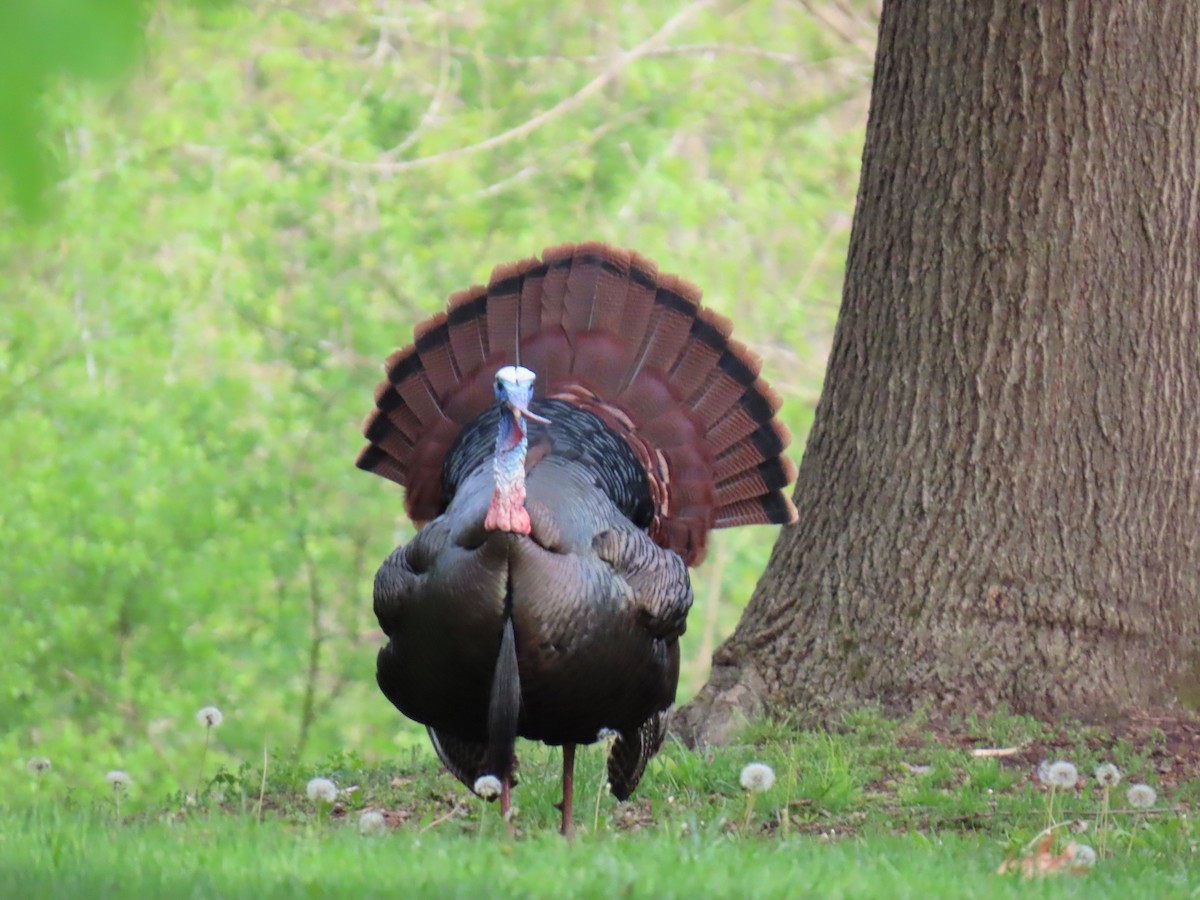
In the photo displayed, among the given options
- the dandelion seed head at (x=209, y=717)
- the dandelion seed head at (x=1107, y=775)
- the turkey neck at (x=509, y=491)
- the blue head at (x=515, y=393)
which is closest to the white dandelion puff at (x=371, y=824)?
the dandelion seed head at (x=209, y=717)

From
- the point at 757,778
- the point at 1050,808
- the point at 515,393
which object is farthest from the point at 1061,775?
the point at 515,393

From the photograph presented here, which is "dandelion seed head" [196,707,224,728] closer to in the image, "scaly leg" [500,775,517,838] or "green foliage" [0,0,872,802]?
"scaly leg" [500,775,517,838]

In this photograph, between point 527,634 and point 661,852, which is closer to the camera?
point 661,852

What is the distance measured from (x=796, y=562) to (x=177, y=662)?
11146 mm

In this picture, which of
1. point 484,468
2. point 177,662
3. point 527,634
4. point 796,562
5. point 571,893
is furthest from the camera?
point 177,662

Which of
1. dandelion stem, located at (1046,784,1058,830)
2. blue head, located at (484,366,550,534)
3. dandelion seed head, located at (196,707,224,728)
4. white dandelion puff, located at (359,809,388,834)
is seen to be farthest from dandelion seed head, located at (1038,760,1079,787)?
dandelion seed head, located at (196,707,224,728)

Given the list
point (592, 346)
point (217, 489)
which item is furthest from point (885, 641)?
point (217, 489)

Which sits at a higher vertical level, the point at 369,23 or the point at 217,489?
the point at 369,23

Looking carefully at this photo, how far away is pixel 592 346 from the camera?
606cm

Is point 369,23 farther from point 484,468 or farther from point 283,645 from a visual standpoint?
point 484,468

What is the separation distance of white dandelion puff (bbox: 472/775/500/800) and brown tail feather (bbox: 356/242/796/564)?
1610 mm

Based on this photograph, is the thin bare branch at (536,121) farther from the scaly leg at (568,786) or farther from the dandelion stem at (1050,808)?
the dandelion stem at (1050,808)

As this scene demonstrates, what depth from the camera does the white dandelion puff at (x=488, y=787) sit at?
4.60 meters

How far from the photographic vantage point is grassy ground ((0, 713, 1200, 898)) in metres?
3.53
